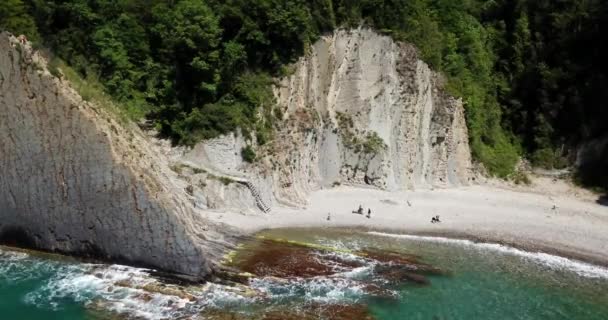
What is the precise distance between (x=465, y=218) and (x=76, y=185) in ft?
69.9

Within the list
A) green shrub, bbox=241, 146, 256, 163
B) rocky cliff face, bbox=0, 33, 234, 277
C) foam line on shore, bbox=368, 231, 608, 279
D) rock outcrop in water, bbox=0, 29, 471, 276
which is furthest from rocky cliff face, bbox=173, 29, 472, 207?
rocky cliff face, bbox=0, 33, 234, 277

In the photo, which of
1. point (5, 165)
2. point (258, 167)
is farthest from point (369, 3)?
point (5, 165)

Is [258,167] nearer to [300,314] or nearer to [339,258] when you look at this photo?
[339,258]

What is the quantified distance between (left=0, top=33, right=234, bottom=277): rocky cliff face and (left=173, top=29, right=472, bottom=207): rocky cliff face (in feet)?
28.9

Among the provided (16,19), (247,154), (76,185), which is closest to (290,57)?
(247,154)

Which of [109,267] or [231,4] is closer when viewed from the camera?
[109,267]

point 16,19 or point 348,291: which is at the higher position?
point 16,19

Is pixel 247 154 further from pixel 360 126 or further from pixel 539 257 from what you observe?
pixel 539 257

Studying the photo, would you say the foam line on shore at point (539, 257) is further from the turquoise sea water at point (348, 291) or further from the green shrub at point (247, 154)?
the green shrub at point (247, 154)

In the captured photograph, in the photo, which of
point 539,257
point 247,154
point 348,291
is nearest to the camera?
point 348,291

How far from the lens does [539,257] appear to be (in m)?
30.6

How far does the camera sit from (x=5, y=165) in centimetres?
2566

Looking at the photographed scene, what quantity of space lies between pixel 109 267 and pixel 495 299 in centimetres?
1585

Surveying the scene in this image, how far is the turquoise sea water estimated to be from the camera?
846 inches
